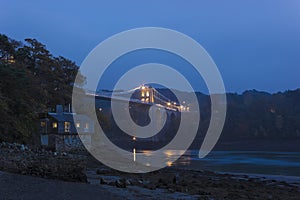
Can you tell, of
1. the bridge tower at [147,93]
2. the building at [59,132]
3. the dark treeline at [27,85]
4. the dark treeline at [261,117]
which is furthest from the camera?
the bridge tower at [147,93]

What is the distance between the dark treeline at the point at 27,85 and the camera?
22.1 metres

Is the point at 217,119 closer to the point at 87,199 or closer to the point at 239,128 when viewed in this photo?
the point at 239,128

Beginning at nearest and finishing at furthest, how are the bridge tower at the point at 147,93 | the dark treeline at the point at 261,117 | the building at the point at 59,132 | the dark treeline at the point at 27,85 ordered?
the dark treeline at the point at 27,85 < the building at the point at 59,132 < the dark treeline at the point at 261,117 < the bridge tower at the point at 147,93

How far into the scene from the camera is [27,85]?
25.4 m

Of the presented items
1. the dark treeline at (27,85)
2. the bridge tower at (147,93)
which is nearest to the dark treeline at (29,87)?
the dark treeline at (27,85)

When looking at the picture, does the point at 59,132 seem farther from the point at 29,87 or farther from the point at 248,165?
the point at 248,165

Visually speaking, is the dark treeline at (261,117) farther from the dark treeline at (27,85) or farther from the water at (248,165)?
the dark treeline at (27,85)

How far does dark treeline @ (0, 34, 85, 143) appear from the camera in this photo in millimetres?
22125

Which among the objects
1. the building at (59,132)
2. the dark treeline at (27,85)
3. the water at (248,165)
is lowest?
the water at (248,165)

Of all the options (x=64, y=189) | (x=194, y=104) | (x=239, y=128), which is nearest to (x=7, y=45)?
(x=64, y=189)

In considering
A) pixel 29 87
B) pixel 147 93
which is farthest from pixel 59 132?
pixel 147 93

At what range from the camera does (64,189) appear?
A: 860 cm

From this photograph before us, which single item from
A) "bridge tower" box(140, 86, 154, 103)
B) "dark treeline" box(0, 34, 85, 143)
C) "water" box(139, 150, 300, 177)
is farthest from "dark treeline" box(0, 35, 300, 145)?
"bridge tower" box(140, 86, 154, 103)

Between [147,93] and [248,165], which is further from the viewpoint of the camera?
[147,93]
